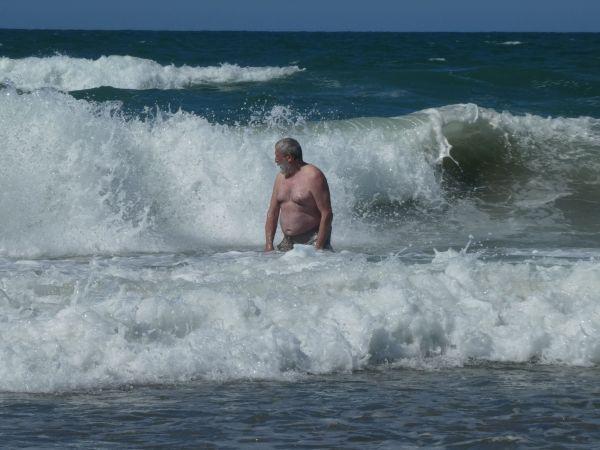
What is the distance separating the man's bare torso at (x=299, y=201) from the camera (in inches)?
303

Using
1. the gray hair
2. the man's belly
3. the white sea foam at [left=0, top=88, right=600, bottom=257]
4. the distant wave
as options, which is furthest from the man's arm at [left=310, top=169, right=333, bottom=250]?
the distant wave

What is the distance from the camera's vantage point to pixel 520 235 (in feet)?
34.7

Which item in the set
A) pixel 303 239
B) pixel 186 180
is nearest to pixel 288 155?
pixel 303 239

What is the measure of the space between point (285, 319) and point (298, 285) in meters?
0.58

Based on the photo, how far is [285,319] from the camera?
6094 millimetres

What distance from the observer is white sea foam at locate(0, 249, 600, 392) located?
5.47 m

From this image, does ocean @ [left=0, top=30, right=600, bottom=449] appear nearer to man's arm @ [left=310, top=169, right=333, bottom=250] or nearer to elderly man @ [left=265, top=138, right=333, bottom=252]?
man's arm @ [left=310, top=169, right=333, bottom=250]

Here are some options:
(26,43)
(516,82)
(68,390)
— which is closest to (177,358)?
(68,390)

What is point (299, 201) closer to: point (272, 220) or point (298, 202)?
point (298, 202)

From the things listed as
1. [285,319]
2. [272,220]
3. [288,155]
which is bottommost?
[285,319]

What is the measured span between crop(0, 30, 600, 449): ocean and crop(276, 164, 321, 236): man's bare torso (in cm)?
39

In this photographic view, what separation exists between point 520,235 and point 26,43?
36954 mm

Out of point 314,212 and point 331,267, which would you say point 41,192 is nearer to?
point 314,212

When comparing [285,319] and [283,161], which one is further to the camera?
[283,161]
